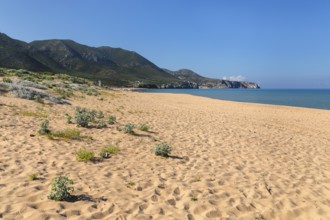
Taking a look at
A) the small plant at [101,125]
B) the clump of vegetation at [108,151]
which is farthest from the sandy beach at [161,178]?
the small plant at [101,125]

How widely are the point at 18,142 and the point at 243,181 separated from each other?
7.49 m

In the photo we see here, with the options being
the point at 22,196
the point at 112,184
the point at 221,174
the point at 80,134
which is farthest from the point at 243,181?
the point at 80,134

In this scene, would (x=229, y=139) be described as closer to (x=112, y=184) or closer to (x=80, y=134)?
(x=80, y=134)

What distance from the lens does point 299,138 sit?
1554cm

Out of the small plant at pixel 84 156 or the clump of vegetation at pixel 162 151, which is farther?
the clump of vegetation at pixel 162 151

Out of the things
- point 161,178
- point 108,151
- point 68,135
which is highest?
point 68,135

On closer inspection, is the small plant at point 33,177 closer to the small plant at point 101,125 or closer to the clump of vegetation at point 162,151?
the clump of vegetation at point 162,151

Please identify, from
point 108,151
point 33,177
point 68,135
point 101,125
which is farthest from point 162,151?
point 101,125

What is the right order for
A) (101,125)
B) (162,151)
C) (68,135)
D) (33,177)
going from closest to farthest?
(33,177) → (162,151) → (68,135) → (101,125)

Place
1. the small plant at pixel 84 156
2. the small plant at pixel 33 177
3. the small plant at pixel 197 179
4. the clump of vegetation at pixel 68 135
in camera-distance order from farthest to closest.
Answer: the clump of vegetation at pixel 68 135 → the small plant at pixel 84 156 → the small plant at pixel 197 179 → the small plant at pixel 33 177

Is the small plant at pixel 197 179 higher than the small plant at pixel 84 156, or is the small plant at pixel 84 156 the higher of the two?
the small plant at pixel 84 156

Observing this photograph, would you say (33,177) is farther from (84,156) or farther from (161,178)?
(161,178)

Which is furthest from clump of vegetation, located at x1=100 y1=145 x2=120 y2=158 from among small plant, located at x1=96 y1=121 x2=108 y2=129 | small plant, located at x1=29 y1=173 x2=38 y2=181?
small plant, located at x1=96 y1=121 x2=108 y2=129

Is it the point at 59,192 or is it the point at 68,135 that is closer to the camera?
the point at 59,192
